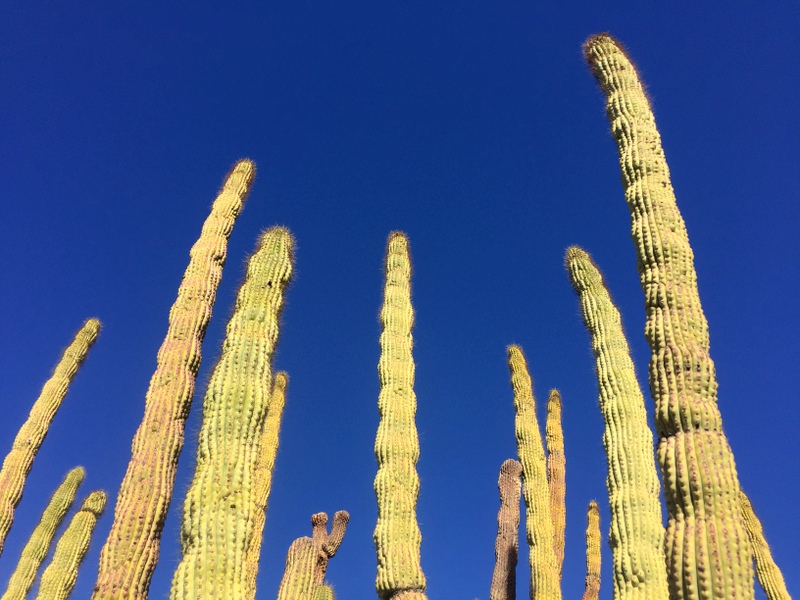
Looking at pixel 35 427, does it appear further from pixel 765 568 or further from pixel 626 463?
pixel 765 568

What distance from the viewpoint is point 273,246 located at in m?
7.61

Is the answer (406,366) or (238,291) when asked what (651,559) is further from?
(238,291)

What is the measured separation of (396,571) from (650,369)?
12.2 ft

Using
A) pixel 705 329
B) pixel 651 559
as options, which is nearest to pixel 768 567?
pixel 651 559

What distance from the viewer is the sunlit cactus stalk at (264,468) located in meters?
9.29

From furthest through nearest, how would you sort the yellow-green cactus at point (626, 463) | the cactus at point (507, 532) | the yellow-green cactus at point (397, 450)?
the cactus at point (507, 532)
the yellow-green cactus at point (397, 450)
the yellow-green cactus at point (626, 463)

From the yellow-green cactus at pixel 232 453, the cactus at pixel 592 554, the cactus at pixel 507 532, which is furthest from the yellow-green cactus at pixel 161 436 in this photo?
the cactus at pixel 592 554

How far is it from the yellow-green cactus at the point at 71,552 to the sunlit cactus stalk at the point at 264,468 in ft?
11.9

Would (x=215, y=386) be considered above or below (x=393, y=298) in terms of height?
below

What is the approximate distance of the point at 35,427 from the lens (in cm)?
1109

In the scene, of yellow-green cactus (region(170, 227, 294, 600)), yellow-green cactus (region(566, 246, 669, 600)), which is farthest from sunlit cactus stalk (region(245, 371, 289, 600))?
yellow-green cactus (region(566, 246, 669, 600))

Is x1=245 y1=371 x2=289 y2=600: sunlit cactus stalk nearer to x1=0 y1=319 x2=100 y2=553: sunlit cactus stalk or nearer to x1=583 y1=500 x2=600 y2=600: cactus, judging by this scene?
x1=0 y1=319 x2=100 y2=553: sunlit cactus stalk

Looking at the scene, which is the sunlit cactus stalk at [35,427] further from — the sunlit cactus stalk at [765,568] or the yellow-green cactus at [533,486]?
the sunlit cactus stalk at [765,568]

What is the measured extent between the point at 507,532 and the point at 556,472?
1.63 m
